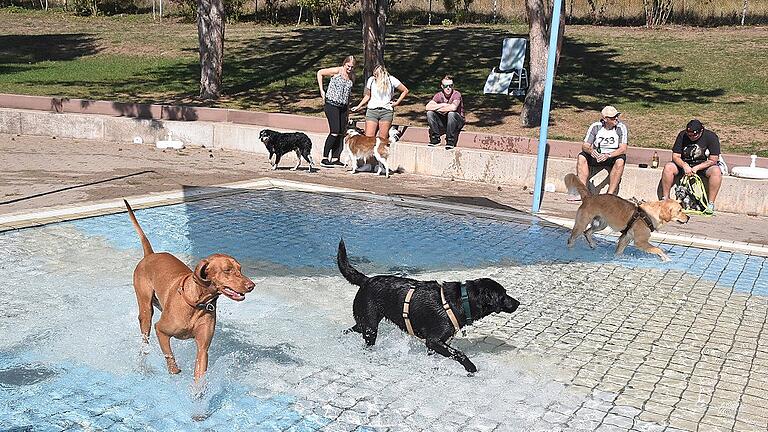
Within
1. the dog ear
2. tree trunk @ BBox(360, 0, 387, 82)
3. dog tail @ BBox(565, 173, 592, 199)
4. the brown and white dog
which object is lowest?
the brown and white dog

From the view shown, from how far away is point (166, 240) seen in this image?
9.77 meters

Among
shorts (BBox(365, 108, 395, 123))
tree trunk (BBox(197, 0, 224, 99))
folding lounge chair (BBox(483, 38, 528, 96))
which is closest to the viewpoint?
shorts (BBox(365, 108, 395, 123))

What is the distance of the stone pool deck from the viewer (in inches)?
217

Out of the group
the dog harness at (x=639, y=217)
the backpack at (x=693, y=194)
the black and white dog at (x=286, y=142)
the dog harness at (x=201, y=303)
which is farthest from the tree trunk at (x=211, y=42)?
the dog harness at (x=201, y=303)

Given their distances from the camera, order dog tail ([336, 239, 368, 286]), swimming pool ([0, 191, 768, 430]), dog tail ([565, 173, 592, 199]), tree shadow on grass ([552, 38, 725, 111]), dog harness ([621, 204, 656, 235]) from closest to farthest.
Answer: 1. swimming pool ([0, 191, 768, 430])
2. dog tail ([336, 239, 368, 286])
3. dog harness ([621, 204, 656, 235])
4. dog tail ([565, 173, 592, 199])
5. tree shadow on grass ([552, 38, 725, 111])

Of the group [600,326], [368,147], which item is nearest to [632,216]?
[600,326]

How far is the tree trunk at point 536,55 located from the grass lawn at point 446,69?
41cm

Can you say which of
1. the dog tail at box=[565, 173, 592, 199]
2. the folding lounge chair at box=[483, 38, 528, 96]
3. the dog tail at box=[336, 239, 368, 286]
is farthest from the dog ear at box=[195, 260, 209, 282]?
the folding lounge chair at box=[483, 38, 528, 96]

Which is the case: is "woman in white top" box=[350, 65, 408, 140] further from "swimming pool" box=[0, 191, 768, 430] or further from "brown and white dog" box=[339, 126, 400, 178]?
"swimming pool" box=[0, 191, 768, 430]

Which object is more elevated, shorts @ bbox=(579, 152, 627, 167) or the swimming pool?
shorts @ bbox=(579, 152, 627, 167)

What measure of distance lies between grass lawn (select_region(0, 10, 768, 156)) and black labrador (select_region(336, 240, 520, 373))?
12321mm

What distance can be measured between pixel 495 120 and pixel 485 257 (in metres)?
10.3

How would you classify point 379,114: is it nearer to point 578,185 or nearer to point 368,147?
point 368,147

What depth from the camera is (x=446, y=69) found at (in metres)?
25.4
